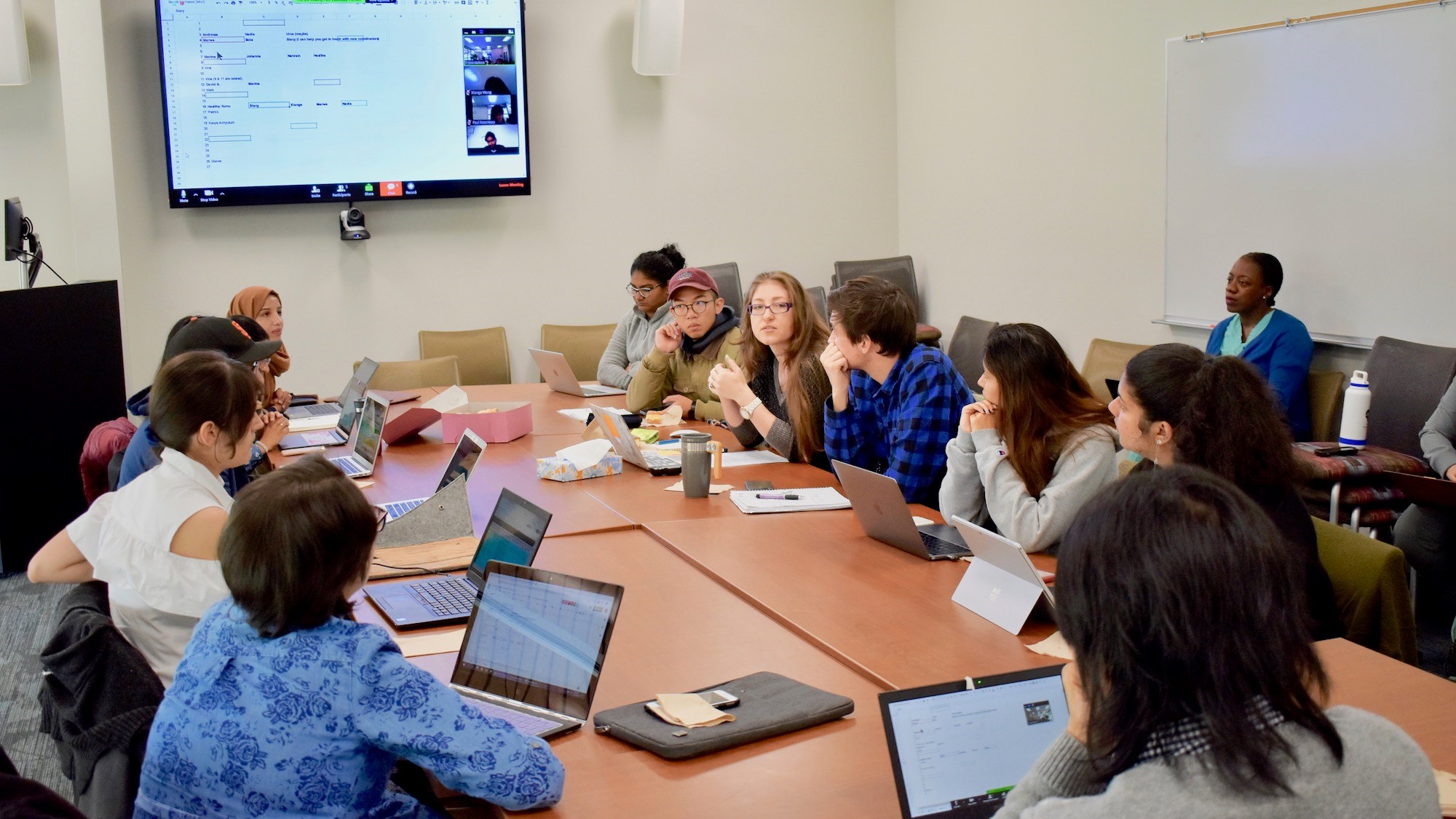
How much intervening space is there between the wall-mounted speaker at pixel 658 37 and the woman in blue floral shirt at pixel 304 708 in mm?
5440

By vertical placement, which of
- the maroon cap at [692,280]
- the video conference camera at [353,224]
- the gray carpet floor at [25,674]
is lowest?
the gray carpet floor at [25,674]

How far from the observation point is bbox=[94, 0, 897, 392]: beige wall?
20.5 feet

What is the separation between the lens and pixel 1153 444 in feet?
7.64

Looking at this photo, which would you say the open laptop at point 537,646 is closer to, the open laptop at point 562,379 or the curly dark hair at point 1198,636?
the curly dark hair at point 1198,636

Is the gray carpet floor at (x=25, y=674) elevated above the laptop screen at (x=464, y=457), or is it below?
below

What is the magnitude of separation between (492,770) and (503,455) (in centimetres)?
247

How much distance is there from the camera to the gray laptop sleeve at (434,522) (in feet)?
9.34

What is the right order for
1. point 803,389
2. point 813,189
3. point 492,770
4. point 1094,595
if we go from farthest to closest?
point 813,189 < point 803,389 < point 492,770 < point 1094,595

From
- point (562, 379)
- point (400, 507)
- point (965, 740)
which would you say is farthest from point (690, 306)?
point (965, 740)

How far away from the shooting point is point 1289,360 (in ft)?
14.8

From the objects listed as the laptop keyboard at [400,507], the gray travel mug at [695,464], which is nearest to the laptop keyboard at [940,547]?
the gray travel mug at [695,464]

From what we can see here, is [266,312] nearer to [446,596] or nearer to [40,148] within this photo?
[40,148]

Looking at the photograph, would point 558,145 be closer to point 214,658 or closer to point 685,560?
point 685,560

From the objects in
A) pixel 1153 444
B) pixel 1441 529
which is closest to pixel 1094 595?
pixel 1153 444
